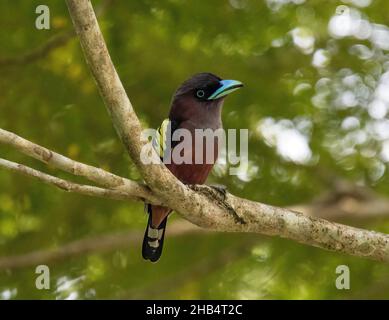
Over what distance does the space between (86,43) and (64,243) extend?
11.9 ft

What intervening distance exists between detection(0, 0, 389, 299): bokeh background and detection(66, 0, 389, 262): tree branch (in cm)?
198

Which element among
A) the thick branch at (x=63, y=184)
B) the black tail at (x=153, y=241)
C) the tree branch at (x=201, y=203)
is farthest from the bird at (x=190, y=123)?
the thick branch at (x=63, y=184)

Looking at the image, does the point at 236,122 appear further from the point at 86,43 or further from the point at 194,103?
the point at 86,43

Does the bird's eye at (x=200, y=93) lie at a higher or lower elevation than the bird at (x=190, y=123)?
higher

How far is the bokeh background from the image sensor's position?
21.5 feet

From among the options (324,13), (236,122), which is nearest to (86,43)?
(236,122)

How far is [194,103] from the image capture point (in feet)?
17.8

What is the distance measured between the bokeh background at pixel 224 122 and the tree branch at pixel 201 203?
1.98 metres

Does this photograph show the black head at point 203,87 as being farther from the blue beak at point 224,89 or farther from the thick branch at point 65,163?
the thick branch at point 65,163

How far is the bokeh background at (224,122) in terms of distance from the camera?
656cm

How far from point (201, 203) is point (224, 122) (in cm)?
249

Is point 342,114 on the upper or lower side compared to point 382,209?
upper
